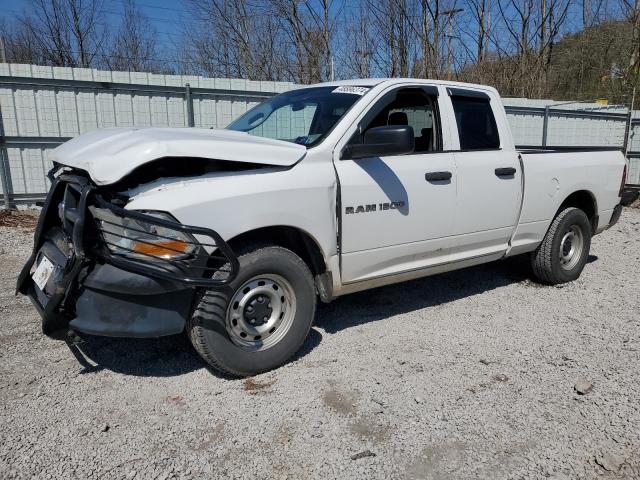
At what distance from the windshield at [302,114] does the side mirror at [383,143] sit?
0.26 m

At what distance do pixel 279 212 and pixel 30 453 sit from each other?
182cm

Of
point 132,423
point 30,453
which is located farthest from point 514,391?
point 30,453

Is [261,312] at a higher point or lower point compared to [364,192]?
lower

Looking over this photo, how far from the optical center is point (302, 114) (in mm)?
4141

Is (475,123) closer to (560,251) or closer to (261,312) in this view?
(560,251)

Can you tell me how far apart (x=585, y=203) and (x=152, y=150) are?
189 inches

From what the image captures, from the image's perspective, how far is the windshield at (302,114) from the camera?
376cm

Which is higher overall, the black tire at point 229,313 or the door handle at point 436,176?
the door handle at point 436,176

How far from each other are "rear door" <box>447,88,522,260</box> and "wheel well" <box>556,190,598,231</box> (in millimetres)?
1098

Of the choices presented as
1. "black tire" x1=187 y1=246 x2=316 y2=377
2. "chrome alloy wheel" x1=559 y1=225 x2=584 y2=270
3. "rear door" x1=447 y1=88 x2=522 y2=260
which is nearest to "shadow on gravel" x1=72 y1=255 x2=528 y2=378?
"black tire" x1=187 y1=246 x2=316 y2=377

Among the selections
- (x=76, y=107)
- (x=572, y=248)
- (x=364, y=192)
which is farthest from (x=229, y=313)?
(x=76, y=107)

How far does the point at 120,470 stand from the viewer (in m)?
2.43

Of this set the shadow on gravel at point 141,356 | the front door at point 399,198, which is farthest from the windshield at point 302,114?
the shadow on gravel at point 141,356

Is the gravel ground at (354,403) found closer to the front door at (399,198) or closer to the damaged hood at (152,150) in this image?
the front door at (399,198)
